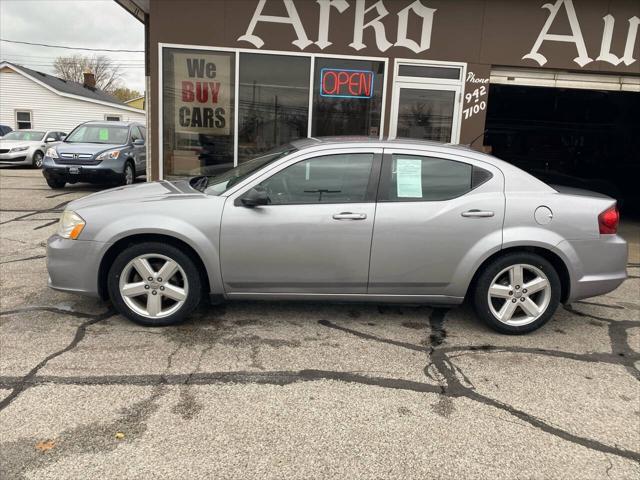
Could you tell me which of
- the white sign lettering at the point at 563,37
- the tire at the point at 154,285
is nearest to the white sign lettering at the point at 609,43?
the white sign lettering at the point at 563,37

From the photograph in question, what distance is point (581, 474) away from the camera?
265 cm

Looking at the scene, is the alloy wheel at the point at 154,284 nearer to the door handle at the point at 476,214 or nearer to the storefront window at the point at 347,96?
the door handle at the point at 476,214

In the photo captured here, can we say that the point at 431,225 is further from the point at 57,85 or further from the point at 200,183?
the point at 57,85

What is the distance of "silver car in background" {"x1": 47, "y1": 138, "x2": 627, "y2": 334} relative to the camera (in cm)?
411

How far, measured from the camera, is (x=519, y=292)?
14.2 ft

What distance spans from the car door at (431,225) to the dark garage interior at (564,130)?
456 inches

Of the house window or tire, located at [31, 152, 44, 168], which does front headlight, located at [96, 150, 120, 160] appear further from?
the house window

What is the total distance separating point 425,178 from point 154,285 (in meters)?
2.37

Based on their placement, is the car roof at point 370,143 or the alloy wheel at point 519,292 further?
the car roof at point 370,143

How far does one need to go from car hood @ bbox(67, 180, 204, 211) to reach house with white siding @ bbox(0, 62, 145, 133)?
28662mm

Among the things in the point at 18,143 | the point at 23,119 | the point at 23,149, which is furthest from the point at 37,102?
the point at 23,149

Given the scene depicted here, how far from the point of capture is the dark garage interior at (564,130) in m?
15.1

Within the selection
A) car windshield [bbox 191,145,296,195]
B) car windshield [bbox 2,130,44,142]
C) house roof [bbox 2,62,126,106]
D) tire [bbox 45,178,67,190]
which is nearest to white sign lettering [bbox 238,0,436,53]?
car windshield [bbox 191,145,296,195]

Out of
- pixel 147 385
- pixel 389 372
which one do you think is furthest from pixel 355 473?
pixel 147 385
